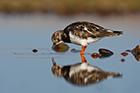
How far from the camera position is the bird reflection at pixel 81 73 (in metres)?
10.0

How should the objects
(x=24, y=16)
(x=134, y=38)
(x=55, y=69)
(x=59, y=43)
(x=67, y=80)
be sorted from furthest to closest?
(x=24, y=16), (x=134, y=38), (x=59, y=43), (x=55, y=69), (x=67, y=80)

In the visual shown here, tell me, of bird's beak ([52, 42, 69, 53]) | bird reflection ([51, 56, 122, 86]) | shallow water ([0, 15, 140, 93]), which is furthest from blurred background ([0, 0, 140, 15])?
bird reflection ([51, 56, 122, 86])

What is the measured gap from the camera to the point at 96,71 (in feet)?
34.5

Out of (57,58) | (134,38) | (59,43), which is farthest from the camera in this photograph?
(134,38)

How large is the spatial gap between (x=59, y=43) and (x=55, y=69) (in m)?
1.75

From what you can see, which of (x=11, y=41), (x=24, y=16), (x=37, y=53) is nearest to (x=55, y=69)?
(x=37, y=53)

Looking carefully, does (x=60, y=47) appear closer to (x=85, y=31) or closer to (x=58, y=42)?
(x=58, y=42)

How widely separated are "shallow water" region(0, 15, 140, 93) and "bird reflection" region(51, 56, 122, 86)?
123 millimetres

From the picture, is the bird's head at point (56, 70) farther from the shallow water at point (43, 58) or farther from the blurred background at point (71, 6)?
the blurred background at point (71, 6)

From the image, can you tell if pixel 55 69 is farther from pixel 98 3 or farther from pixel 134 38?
pixel 98 3

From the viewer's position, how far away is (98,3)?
19.8m

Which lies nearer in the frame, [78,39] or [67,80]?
[67,80]

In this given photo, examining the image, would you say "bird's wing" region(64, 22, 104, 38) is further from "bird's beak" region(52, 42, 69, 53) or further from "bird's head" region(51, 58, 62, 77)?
"bird's head" region(51, 58, 62, 77)

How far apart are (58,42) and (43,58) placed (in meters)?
0.75
